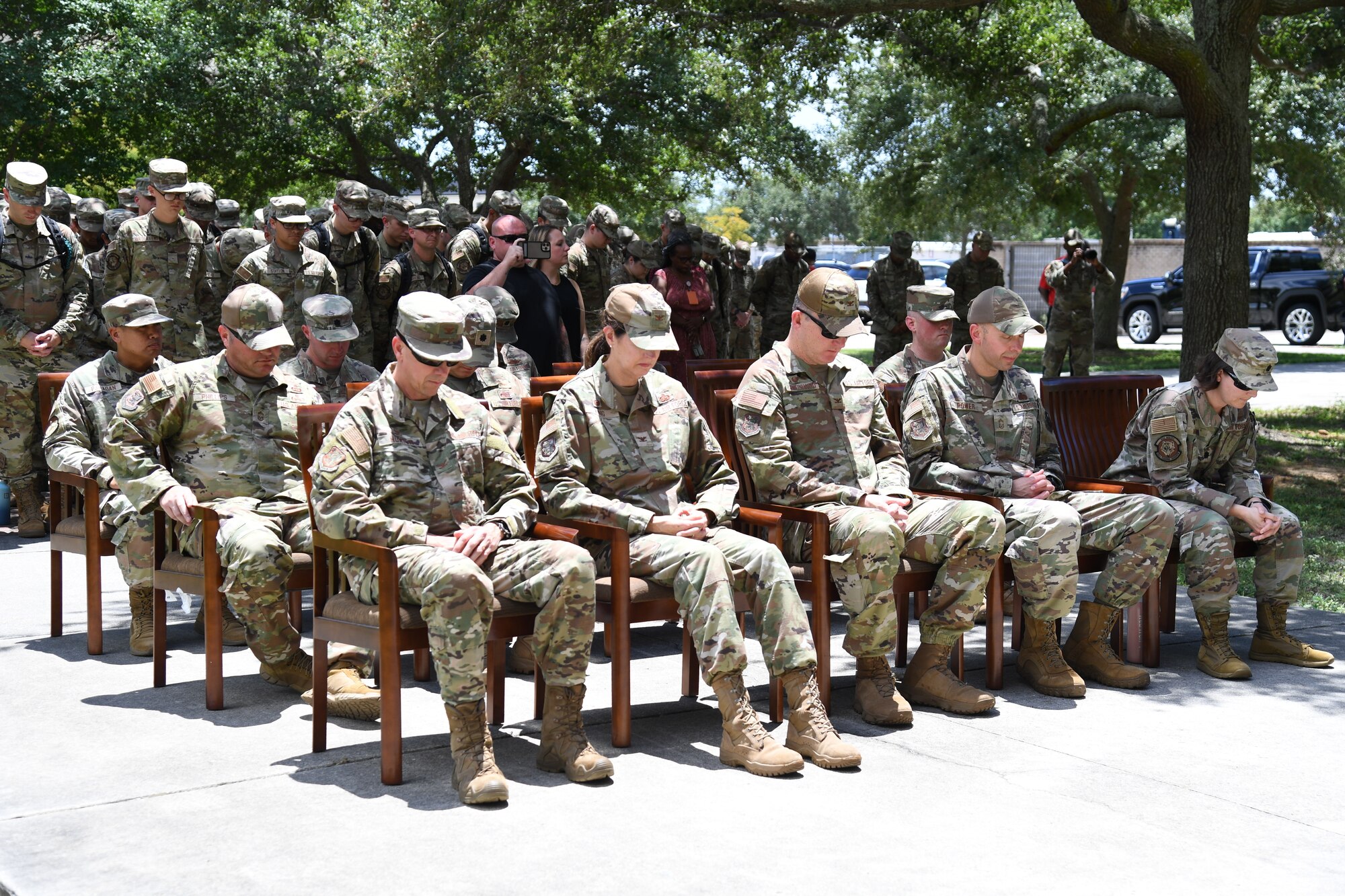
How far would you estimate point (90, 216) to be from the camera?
12.0m

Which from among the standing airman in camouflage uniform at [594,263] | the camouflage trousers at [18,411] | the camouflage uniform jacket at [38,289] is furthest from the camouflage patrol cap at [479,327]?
the standing airman in camouflage uniform at [594,263]

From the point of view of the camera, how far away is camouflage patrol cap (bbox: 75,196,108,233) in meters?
12.0

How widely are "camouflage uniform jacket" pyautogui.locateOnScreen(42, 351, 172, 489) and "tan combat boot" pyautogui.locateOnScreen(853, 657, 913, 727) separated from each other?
333 cm

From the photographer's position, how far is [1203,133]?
38.5 ft

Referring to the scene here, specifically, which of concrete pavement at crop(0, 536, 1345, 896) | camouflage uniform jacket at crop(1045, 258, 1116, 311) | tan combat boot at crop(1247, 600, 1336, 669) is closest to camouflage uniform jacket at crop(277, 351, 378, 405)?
concrete pavement at crop(0, 536, 1345, 896)

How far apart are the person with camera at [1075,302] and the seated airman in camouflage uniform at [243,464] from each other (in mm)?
14491

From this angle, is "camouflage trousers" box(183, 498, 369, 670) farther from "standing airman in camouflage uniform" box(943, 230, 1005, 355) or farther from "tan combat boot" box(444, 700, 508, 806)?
"standing airman in camouflage uniform" box(943, 230, 1005, 355)

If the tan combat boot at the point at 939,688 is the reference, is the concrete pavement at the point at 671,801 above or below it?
below

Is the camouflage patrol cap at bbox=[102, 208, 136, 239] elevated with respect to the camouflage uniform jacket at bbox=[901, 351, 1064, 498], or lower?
elevated

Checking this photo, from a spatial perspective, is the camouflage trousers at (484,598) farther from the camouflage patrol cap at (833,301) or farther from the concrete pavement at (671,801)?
the camouflage patrol cap at (833,301)

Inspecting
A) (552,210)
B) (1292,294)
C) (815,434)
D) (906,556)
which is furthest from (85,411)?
(1292,294)

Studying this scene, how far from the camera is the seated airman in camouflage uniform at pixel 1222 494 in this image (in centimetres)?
621

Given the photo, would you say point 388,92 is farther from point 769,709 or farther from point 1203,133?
point 769,709

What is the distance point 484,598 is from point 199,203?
281 inches
